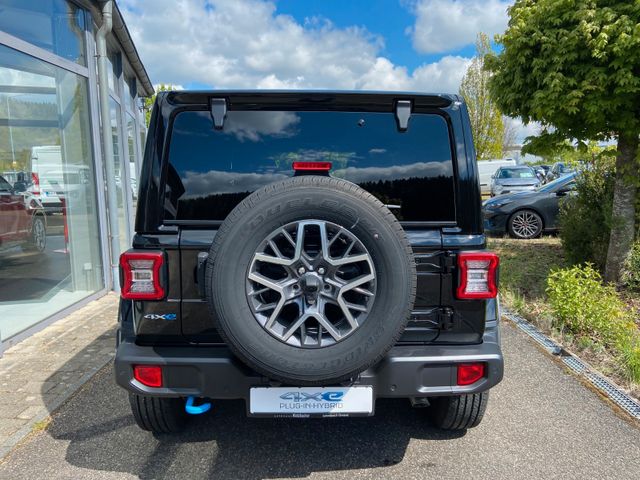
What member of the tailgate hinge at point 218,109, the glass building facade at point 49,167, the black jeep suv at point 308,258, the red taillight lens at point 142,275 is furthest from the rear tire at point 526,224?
the red taillight lens at point 142,275

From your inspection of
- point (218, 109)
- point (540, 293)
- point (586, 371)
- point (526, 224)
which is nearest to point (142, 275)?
point (218, 109)

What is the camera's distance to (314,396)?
223 centimetres

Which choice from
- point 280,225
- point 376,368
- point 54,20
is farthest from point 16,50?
point 376,368

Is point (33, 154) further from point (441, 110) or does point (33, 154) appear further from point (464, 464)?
point (464, 464)

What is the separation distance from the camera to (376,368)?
2240 millimetres

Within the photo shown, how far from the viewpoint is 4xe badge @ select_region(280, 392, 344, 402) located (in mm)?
2229

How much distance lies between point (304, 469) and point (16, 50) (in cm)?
484

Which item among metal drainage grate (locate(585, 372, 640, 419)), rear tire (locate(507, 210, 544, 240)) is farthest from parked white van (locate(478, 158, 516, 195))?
metal drainage grate (locate(585, 372, 640, 419))

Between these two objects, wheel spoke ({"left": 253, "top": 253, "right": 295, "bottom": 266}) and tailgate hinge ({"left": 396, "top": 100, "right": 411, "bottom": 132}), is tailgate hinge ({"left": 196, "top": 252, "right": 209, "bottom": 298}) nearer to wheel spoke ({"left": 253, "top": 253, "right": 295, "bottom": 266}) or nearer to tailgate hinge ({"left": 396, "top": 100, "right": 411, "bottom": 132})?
wheel spoke ({"left": 253, "top": 253, "right": 295, "bottom": 266})

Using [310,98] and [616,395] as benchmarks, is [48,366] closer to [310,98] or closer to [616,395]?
[310,98]

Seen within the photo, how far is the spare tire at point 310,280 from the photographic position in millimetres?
1998

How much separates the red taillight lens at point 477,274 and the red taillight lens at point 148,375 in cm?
153

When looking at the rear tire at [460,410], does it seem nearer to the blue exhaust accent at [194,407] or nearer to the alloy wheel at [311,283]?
the alloy wheel at [311,283]

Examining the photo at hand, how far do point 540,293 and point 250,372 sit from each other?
455 centimetres
